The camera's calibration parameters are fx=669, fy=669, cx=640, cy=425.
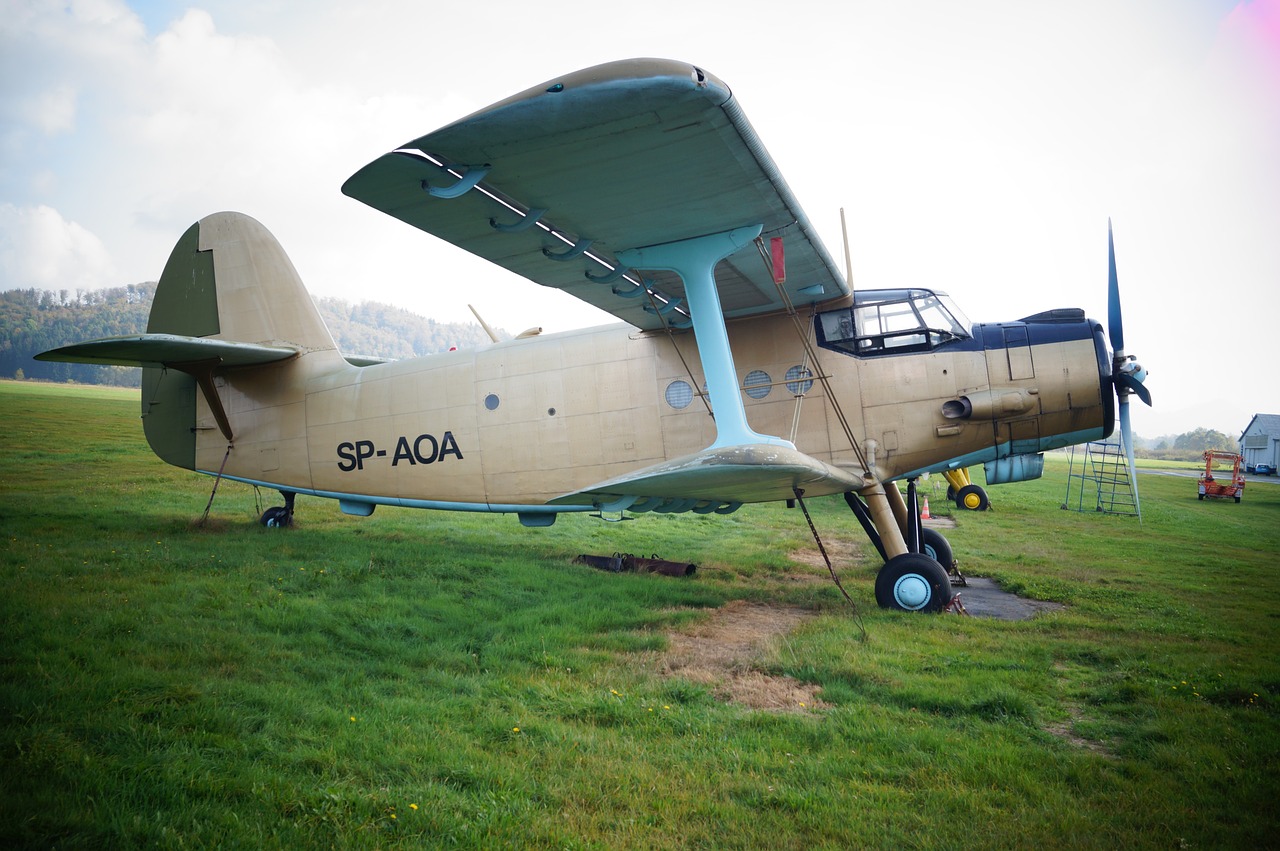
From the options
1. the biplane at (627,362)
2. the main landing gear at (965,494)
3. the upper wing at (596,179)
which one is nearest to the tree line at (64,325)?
the biplane at (627,362)

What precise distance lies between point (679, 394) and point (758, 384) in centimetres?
87

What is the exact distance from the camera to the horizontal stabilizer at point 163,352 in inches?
281

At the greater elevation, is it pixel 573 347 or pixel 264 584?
pixel 573 347

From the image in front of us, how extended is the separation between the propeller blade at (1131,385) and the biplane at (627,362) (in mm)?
45

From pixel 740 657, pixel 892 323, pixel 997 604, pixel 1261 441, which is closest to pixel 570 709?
pixel 740 657

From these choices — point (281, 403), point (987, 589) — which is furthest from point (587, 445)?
point (987, 589)

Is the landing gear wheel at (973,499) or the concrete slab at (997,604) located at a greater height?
the concrete slab at (997,604)

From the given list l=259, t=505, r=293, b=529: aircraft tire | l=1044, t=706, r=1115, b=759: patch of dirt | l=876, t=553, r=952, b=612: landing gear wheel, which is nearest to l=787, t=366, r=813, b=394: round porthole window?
l=876, t=553, r=952, b=612: landing gear wheel

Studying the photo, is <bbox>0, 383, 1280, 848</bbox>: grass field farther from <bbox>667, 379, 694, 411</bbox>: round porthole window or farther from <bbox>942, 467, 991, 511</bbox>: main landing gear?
<bbox>942, 467, 991, 511</bbox>: main landing gear

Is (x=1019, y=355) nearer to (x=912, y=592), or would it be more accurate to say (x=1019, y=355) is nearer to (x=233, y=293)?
(x=912, y=592)

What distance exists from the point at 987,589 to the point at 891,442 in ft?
8.55

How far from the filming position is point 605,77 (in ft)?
11.8

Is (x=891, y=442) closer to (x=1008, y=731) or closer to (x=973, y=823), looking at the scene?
(x=1008, y=731)

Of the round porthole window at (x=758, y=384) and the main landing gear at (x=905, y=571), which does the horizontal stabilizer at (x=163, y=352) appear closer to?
the round porthole window at (x=758, y=384)
